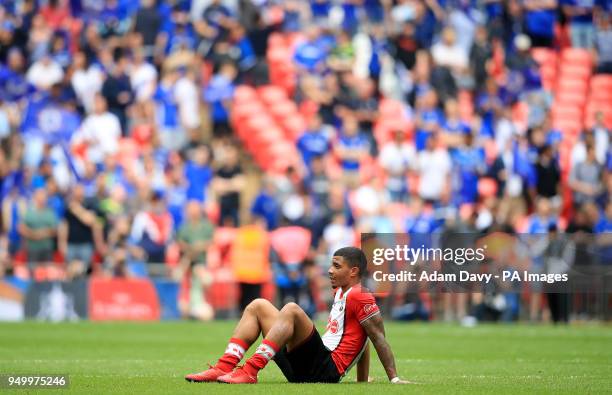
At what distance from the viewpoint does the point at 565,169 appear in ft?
92.6

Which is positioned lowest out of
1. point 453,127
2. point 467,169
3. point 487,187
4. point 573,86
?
point 487,187

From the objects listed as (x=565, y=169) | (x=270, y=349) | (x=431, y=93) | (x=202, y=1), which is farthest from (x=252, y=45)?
(x=270, y=349)

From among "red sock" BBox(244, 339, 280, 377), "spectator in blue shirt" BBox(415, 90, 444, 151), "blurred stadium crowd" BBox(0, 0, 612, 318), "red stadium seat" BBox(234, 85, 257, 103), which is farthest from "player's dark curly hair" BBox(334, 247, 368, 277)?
"red stadium seat" BBox(234, 85, 257, 103)

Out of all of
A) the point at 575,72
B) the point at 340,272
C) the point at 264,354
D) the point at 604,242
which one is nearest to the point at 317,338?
the point at 264,354

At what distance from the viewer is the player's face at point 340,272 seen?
11.3 metres

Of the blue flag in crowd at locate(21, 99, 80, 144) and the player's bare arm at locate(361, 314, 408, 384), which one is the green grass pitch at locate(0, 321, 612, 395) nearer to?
the player's bare arm at locate(361, 314, 408, 384)

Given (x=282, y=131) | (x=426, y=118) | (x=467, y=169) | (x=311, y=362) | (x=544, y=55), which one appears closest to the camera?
(x=311, y=362)

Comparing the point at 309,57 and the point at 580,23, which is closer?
the point at 309,57

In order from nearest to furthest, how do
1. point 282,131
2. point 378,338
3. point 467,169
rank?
point 378,338, point 467,169, point 282,131

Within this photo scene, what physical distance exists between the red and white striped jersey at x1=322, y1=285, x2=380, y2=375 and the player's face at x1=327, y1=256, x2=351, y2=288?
114 mm

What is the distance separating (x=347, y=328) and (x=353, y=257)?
0.65 metres

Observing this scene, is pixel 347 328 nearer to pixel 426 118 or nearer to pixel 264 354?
pixel 264 354

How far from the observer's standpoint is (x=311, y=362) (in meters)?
11.6

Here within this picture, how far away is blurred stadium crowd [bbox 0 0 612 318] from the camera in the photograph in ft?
84.3
